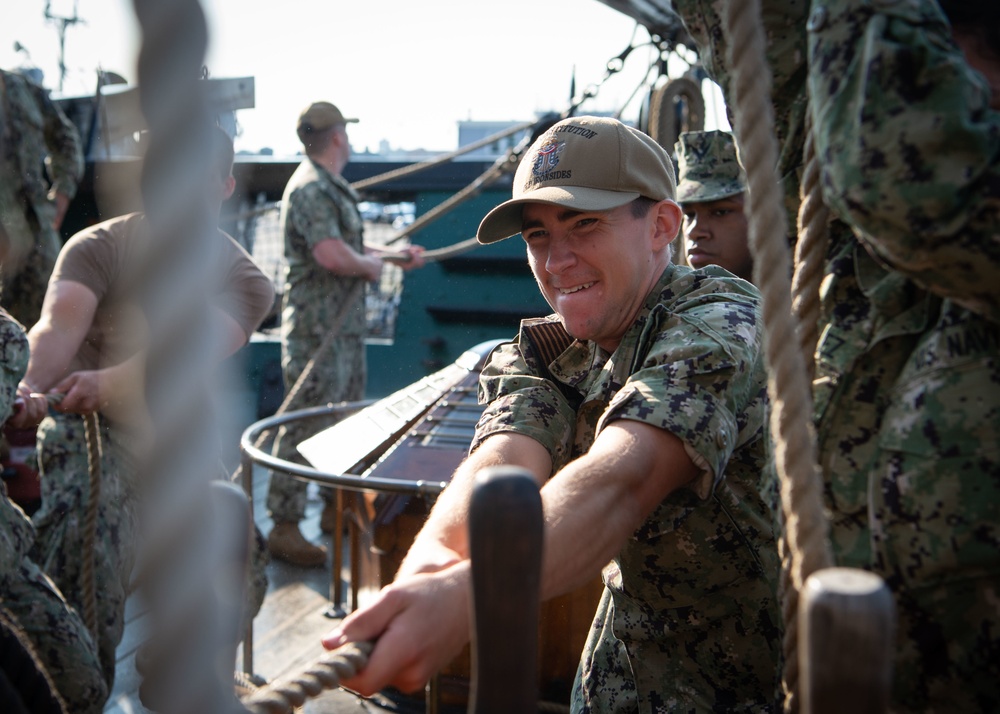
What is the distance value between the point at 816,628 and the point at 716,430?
752mm

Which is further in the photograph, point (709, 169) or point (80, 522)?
point (709, 169)

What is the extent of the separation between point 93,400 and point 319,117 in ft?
9.80

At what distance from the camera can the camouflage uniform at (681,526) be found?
1633 millimetres

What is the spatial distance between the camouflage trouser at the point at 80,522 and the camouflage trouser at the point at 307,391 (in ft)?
6.03

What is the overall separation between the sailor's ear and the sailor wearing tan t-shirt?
5.55 feet

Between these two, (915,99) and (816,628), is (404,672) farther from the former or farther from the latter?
(915,99)

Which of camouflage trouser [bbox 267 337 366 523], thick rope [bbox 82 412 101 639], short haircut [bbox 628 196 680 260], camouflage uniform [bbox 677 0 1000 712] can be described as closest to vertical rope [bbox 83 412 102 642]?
thick rope [bbox 82 412 101 639]

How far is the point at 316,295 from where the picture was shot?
5598 mm

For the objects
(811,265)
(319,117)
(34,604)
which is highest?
(319,117)

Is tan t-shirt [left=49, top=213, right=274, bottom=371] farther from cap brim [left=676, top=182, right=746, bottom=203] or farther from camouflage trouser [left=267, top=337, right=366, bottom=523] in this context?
camouflage trouser [left=267, top=337, right=366, bottom=523]

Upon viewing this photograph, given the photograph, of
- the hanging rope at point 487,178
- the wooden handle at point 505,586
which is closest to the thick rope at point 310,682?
the wooden handle at point 505,586

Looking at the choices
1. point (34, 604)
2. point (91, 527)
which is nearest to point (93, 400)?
point (91, 527)

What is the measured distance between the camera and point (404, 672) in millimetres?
1030

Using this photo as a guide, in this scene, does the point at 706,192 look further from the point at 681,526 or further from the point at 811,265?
the point at 811,265
